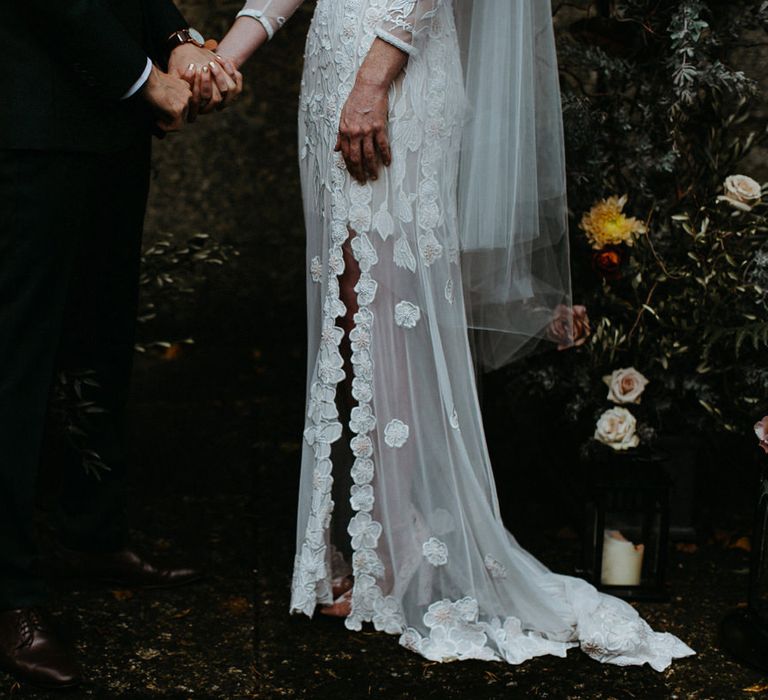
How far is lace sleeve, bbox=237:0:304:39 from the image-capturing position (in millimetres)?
2762

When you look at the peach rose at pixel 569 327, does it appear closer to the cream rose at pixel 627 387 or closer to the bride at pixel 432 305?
the bride at pixel 432 305

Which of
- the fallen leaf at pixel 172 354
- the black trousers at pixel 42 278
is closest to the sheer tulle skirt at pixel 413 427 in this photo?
the black trousers at pixel 42 278

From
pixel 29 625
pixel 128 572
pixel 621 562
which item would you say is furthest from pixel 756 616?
pixel 29 625

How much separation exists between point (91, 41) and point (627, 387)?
162 cm

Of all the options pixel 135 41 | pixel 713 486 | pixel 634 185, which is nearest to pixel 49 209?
pixel 135 41

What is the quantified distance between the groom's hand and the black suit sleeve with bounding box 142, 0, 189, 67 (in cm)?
19

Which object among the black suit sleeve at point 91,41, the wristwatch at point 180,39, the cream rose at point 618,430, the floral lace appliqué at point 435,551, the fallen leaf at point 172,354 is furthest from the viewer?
the fallen leaf at point 172,354

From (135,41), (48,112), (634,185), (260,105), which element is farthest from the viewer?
(260,105)

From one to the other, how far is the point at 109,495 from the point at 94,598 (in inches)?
10.8

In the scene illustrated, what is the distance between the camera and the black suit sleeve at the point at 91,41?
7.47ft

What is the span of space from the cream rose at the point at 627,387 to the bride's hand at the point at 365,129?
92 centimetres

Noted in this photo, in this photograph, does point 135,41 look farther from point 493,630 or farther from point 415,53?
point 493,630

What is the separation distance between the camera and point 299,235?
4770 millimetres

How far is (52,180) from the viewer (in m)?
2.38
